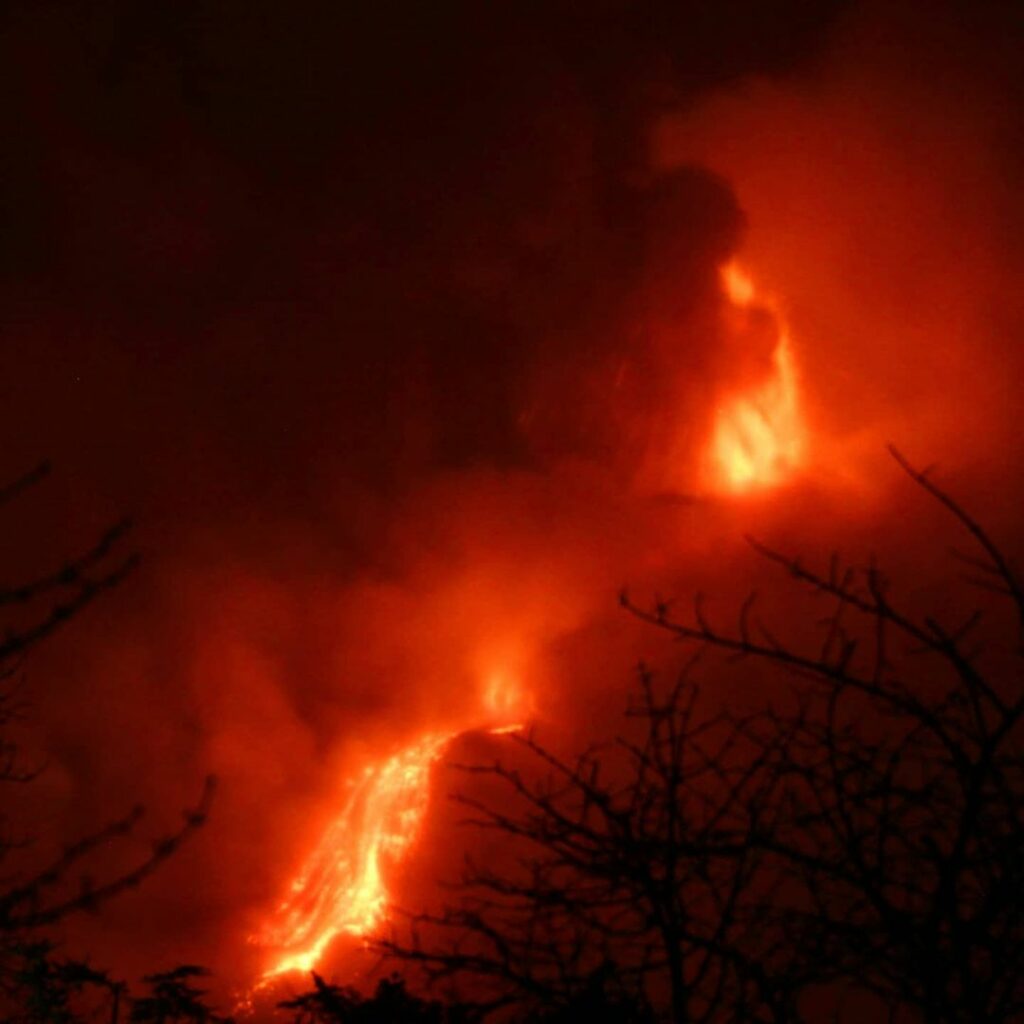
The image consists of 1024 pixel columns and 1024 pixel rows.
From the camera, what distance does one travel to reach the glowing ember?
3909 centimetres

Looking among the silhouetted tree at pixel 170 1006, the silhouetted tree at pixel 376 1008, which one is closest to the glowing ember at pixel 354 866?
the silhouetted tree at pixel 170 1006

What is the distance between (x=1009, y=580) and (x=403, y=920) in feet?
108

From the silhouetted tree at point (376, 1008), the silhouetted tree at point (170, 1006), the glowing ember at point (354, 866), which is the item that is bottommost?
the silhouetted tree at point (376, 1008)

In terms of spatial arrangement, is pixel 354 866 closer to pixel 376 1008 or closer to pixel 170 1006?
pixel 170 1006

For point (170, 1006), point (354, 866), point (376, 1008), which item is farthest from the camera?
point (354, 866)

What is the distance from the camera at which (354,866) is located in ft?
133

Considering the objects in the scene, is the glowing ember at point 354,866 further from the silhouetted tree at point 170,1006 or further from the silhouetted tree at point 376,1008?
the silhouetted tree at point 376,1008

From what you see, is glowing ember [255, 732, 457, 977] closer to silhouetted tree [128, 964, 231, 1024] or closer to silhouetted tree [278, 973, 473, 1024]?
silhouetted tree [128, 964, 231, 1024]

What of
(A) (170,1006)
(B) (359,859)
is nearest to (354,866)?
(B) (359,859)

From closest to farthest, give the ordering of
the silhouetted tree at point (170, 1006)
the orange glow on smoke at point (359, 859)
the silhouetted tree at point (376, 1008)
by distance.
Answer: the silhouetted tree at point (376, 1008) < the silhouetted tree at point (170, 1006) < the orange glow on smoke at point (359, 859)

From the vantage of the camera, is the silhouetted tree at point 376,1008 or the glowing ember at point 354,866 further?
the glowing ember at point 354,866

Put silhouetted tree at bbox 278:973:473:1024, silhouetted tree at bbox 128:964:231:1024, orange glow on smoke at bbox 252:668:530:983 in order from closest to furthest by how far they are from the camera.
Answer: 1. silhouetted tree at bbox 278:973:473:1024
2. silhouetted tree at bbox 128:964:231:1024
3. orange glow on smoke at bbox 252:668:530:983

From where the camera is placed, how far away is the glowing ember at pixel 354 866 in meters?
39.1

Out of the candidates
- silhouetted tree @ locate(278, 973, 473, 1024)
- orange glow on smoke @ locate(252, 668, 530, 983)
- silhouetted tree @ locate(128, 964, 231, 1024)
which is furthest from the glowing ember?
silhouetted tree @ locate(278, 973, 473, 1024)
